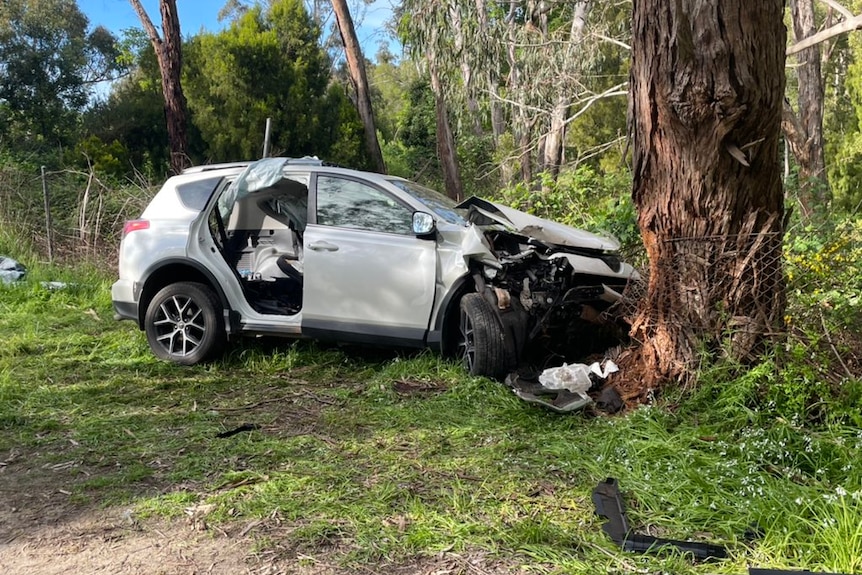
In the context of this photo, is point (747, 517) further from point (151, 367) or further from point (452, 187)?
point (452, 187)

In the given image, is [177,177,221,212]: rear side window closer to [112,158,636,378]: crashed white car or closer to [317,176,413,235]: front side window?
[112,158,636,378]: crashed white car

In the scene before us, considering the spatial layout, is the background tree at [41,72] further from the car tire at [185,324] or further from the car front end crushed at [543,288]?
the car front end crushed at [543,288]

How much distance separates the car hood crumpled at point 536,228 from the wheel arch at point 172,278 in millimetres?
2348

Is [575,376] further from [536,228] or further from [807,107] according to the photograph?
[807,107]

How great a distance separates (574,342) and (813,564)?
2.98 m

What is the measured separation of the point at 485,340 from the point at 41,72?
84.8 feet

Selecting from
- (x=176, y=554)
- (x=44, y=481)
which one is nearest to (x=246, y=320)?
(x=44, y=481)

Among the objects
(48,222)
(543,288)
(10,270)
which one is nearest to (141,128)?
(48,222)

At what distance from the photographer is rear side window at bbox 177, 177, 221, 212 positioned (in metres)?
6.21

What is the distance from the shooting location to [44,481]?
3.80 m

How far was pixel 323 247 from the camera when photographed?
18.8ft

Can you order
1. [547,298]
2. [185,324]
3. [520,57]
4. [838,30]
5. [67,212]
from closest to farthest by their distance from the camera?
[547,298] → [185,324] → [838,30] → [67,212] → [520,57]

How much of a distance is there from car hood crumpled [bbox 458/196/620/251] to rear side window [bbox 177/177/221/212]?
2.40 m

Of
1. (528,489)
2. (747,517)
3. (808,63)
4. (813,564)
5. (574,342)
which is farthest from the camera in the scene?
(808,63)
